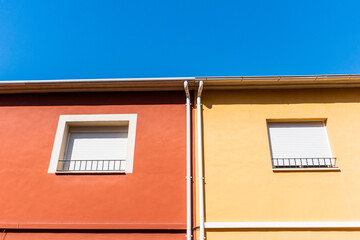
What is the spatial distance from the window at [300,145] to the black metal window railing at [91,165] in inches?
127

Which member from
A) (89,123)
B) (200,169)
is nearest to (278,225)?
(200,169)

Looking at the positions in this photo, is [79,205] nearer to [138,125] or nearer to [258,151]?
[138,125]

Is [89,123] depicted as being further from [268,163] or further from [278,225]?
[278,225]

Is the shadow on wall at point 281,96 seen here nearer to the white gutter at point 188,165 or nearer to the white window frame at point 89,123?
the white gutter at point 188,165

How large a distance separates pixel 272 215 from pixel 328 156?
1.76 metres

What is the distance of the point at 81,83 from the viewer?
19.8 feet

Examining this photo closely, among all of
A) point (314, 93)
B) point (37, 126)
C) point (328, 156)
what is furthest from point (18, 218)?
point (314, 93)

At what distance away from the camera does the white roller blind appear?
5.63m

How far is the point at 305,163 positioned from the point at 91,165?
174 inches

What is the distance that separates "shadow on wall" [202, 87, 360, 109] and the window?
1.74ft

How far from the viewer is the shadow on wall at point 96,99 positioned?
20.1 ft

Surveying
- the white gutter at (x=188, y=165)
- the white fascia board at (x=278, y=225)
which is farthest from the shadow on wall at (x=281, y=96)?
the white fascia board at (x=278, y=225)

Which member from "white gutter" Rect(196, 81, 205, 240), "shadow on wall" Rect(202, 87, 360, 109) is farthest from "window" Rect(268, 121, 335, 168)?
"white gutter" Rect(196, 81, 205, 240)

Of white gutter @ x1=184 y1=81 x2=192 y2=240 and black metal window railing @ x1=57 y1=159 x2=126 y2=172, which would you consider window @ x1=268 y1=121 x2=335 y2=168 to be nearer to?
white gutter @ x1=184 y1=81 x2=192 y2=240
